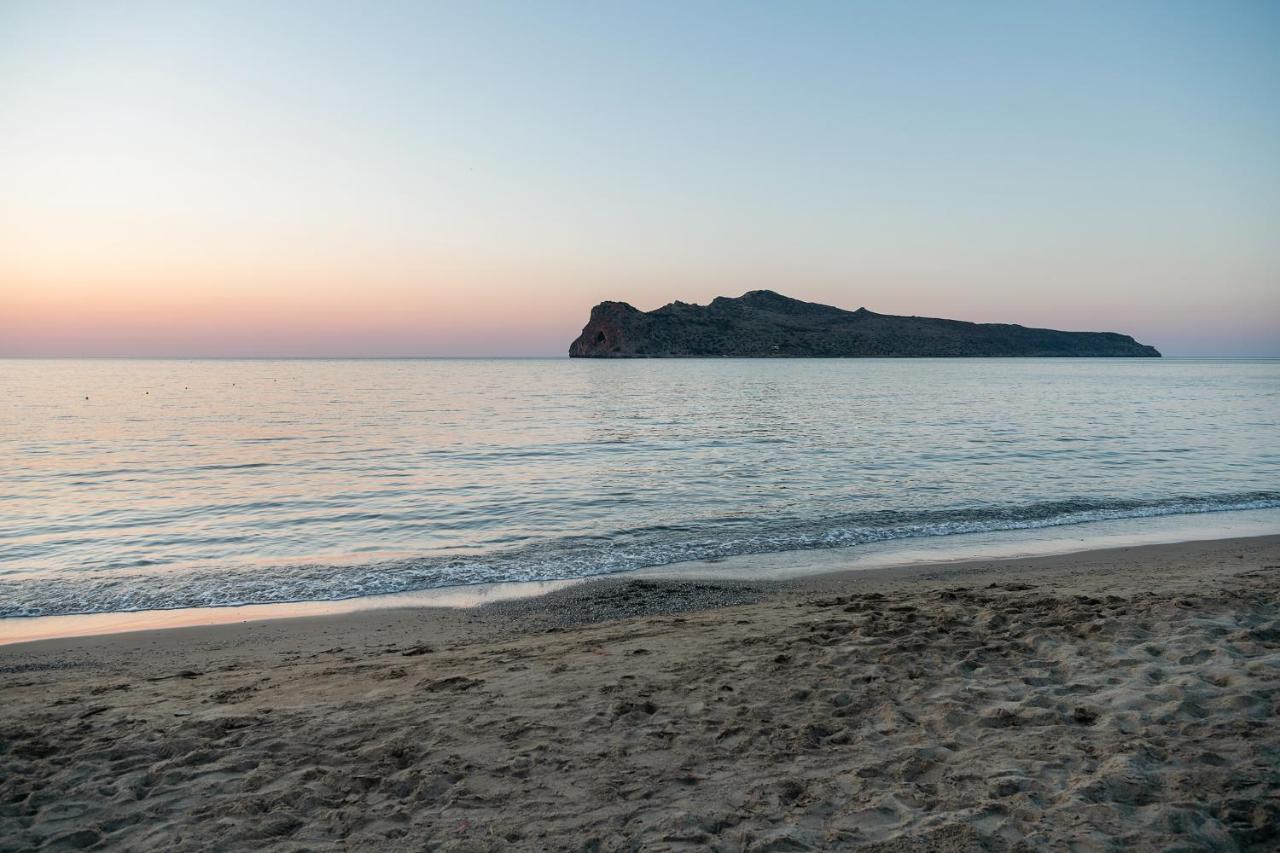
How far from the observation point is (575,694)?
5.64 m

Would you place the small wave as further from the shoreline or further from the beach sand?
the beach sand

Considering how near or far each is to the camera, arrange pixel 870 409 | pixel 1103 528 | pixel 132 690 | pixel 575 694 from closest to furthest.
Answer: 1. pixel 575 694
2. pixel 132 690
3. pixel 1103 528
4. pixel 870 409

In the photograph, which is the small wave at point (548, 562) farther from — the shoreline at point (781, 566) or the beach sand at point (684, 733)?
the beach sand at point (684, 733)

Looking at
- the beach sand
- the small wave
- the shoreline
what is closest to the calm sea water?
the small wave

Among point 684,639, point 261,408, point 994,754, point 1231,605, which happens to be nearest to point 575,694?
point 684,639

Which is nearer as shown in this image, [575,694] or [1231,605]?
[575,694]

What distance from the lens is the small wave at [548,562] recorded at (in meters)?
9.91

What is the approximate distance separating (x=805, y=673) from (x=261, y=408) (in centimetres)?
4843

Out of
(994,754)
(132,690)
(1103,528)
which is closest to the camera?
(994,754)

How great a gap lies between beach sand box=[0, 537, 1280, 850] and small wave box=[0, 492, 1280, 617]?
2.06 metres

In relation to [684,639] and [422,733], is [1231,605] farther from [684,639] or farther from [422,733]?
[422,733]

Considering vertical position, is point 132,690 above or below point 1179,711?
below

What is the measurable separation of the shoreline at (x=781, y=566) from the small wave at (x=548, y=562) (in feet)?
0.88

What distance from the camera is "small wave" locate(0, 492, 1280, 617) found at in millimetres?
9906
